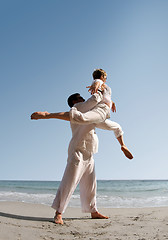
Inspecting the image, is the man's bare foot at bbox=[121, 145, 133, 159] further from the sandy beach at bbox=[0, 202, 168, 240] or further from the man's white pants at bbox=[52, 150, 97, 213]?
the sandy beach at bbox=[0, 202, 168, 240]

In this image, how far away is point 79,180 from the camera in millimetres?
3205

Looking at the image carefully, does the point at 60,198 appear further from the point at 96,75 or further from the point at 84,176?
the point at 96,75

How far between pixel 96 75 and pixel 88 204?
1746mm

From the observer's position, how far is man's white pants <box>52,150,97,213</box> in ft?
9.70

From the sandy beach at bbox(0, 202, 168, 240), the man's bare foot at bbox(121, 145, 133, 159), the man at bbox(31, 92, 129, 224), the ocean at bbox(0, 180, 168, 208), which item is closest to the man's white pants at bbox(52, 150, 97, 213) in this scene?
the man at bbox(31, 92, 129, 224)

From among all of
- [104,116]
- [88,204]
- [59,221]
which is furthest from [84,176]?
[104,116]

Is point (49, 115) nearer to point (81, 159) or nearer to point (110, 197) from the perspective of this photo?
point (81, 159)

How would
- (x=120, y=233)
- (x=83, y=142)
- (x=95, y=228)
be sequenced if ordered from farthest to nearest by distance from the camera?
(x=83, y=142)
(x=95, y=228)
(x=120, y=233)

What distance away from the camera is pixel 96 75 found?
3.29 metres

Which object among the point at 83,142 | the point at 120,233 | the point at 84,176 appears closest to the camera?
the point at 120,233

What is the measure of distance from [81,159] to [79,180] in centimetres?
32

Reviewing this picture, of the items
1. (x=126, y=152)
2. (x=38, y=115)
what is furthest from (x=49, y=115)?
(x=126, y=152)

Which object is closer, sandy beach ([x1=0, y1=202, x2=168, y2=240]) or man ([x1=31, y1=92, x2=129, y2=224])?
sandy beach ([x1=0, y1=202, x2=168, y2=240])

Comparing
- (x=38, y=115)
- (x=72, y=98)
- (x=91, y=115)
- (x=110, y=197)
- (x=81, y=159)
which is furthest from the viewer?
(x=110, y=197)
